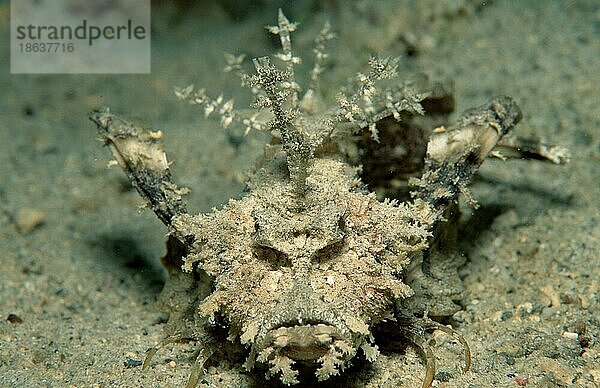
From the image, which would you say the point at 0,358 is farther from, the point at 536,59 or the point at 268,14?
the point at 268,14

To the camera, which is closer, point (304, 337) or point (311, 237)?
point (304, 337)

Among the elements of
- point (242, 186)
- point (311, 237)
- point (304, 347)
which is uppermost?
point (242, 186)

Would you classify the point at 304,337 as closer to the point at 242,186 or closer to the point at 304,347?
the point at 304,347

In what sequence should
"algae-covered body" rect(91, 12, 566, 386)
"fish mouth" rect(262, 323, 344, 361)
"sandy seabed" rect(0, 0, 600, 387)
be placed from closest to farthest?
1. "fish mouth" rect(262, 323, 344, 361)
2. "algae-covered body" rect(91, 12, 566, 386)
3. "sandy seabed" rect(0, 0, 600, 387)

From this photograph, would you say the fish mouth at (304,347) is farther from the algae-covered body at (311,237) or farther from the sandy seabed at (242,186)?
the sandy seabed at (242,186)

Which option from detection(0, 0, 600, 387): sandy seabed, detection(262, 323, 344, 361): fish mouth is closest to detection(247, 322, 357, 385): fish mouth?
detection(262, 323, 344, 361): fish mouth

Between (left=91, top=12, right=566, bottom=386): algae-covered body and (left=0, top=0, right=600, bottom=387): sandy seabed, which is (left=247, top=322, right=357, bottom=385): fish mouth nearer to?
(left=91, top=12, right=566, bottom=386): algae-covered body

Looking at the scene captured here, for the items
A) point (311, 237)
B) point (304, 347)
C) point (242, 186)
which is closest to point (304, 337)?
point (304, 347)

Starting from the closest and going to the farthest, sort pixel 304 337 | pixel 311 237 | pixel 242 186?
pixel 304 337 → pixel 311 237 → pixel 242 186

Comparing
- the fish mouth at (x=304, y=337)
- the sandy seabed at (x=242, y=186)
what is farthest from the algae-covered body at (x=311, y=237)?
the sandy seabed at (x=242, y=186)
